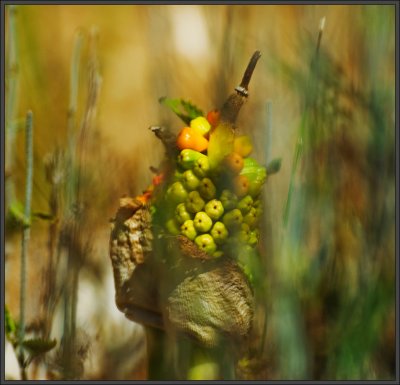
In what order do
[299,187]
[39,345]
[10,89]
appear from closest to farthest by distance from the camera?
[299,187] → [39,345] → [10,89]

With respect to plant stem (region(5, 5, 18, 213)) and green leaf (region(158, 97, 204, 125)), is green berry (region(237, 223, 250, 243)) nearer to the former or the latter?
green leaf (region(158, 97, 204, 125))

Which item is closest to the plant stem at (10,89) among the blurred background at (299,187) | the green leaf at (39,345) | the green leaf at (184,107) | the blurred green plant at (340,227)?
the blurred background at (299,187)

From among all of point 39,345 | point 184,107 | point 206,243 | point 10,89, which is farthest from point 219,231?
point 10,89

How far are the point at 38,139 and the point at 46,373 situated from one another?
31cm

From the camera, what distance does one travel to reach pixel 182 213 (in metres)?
0.62

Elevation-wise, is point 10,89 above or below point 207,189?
above

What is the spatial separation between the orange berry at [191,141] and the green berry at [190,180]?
3cm

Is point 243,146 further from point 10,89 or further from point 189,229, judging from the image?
point 10,89

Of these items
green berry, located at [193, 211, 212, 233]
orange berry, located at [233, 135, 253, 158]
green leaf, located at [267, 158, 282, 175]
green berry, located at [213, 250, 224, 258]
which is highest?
orange berry, located at [233, 135, 253, 158]

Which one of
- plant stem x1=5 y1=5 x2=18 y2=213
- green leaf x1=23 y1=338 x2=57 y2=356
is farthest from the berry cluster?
plant stem x1=5 y1=5 x2=18 y2=213

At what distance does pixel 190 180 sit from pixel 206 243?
0.05m

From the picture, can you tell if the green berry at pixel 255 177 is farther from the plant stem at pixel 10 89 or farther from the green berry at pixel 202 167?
the plant stem at pixel 10 89

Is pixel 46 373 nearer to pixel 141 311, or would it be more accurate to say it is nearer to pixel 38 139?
pixel 141 311

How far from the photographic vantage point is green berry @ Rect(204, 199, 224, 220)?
600 mm
